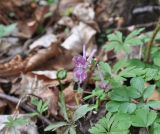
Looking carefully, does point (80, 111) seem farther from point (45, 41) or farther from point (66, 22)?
point (66, 22)

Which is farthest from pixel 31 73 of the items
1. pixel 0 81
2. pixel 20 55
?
pixel 20 55

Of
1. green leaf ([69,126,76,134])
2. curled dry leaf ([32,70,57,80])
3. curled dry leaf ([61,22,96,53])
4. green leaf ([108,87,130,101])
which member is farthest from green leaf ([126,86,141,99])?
curled dry leaf ([61,22,96,53])

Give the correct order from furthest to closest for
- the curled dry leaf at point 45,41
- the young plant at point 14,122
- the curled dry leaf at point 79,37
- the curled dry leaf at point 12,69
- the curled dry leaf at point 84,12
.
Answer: the curled dry leaf at point 84,12, the curled dry leaf at point 45,41, the curled dry leaf at point 79,37, the curled dry leaf at point 12,69, the young plant at point 14,122

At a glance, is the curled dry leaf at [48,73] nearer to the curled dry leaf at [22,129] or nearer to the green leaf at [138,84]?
the curled dry leaf at [22,129]

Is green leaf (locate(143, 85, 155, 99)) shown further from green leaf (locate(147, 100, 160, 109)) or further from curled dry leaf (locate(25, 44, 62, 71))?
curled dry leaf (locate(25, 44, 62, 71))

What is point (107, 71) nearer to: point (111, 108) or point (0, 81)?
point (111, 108)

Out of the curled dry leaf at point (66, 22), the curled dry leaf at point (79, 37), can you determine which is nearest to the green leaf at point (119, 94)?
the curled dry leaf at point (79, 37)

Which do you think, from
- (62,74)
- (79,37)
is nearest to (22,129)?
(62,74)

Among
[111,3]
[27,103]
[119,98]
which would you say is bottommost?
[27,103]

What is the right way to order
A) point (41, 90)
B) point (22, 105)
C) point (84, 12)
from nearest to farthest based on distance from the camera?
point (22, 105) → point (41, 90) → point (84, 12)
